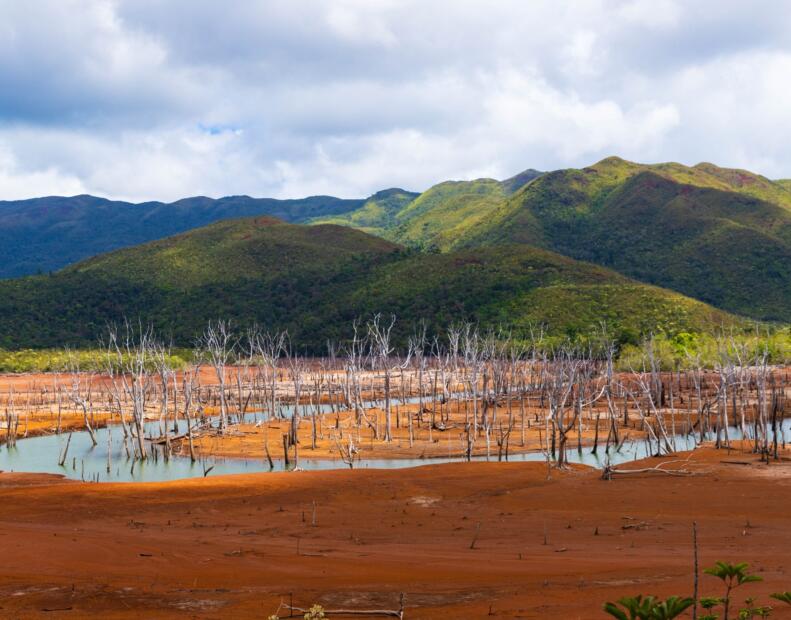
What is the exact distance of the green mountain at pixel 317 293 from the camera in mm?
98312

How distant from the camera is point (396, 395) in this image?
7506 cm

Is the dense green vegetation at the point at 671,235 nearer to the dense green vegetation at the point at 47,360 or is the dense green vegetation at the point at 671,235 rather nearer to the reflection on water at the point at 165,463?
the dense green vegetation at the point at 47,360

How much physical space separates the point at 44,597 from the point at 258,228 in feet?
467

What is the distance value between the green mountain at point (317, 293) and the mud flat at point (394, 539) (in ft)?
198

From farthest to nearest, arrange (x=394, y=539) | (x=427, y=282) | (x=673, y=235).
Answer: (x=673, y=235), (x=427, y=282), (x=394, y=539)

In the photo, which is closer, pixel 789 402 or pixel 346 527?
pixel 346 527

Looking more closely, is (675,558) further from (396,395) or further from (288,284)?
(288,284)

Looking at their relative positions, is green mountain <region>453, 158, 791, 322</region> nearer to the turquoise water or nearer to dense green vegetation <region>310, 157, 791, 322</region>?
dense green vegetation <region>310, 157, 791, 322</region>

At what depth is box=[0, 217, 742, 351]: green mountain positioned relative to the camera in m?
98.3

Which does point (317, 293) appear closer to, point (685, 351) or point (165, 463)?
point (685, 351)

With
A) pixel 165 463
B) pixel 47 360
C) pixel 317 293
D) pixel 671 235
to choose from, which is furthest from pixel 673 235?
pixel 165 463

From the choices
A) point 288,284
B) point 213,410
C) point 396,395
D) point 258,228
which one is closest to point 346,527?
point 213,410

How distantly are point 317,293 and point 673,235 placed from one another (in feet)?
251

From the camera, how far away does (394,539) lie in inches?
811
